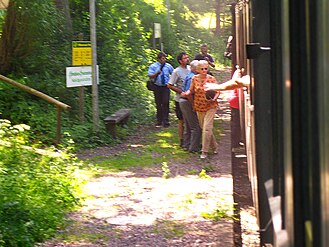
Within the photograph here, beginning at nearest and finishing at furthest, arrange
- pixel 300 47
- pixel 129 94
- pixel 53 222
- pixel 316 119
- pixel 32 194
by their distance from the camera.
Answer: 1. pixel 316 119
2. pixel 300 47
3. pixel 53 222
4. pixel 32 194
5. pixel 129 94

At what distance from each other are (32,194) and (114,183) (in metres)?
2.41

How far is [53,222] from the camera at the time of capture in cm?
802

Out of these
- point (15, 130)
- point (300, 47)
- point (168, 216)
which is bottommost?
point (168, 216)

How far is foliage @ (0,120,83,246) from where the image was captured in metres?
7.29

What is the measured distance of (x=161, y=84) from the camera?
57.1 ft

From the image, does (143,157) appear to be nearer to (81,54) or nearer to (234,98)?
(234,98)

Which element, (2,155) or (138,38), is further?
Answer: (138,38)

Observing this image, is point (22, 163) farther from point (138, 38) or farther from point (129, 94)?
point (138, 38)

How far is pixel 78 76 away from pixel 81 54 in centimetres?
43

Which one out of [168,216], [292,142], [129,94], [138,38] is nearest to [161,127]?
[129,94]

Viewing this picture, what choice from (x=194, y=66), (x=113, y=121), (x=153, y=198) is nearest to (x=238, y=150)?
(x=194, y=66)

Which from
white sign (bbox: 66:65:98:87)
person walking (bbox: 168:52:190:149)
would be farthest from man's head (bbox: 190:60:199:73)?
white sign (bbox: 66:65:98:87)

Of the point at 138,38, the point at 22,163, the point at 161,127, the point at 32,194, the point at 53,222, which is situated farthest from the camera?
the point at 138,38

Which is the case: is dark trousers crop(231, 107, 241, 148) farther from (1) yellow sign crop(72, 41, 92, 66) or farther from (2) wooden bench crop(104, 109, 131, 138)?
(1) yellow sign crop(72, 41, 92, 66)
